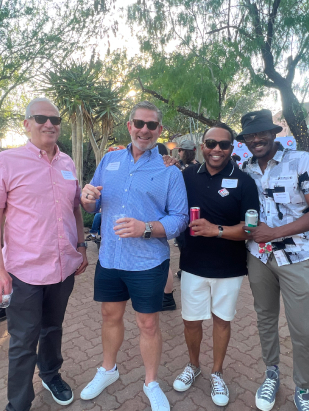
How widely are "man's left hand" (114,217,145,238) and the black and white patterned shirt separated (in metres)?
1.01

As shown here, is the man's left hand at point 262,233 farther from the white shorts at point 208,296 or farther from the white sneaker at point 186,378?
the white sneaker at point 186,378

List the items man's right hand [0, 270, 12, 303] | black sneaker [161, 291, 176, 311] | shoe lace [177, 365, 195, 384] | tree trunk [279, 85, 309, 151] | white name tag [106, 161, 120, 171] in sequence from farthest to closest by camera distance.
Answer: tree trunk [279, 85, 309, 151], black sneaker [161, 291, 176, 311], shoe lace [177, 365, 195, 384], white name tag [106, 161, 120, 171], man's right hand [0, 270, 12, 303]

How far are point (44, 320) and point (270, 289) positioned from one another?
73.5 inches

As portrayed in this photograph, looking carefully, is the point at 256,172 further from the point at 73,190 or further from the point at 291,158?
the point at 73,190

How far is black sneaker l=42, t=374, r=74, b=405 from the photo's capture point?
98.4 inches

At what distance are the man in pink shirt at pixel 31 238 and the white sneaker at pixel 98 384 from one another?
1.50ft

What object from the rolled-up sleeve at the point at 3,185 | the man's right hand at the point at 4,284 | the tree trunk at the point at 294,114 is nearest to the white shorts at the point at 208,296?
the man's right hand at the point at 4,284

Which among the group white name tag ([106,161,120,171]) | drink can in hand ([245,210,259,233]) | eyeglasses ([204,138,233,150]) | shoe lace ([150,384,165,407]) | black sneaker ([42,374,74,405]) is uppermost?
eyeglasses ([204,138,233,150])

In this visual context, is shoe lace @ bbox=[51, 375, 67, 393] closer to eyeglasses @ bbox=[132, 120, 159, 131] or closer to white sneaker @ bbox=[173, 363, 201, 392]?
white sneaker @ bbox=[173, 363, 201, 392]

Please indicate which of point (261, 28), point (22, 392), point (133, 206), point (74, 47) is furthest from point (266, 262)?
point (74, 47)

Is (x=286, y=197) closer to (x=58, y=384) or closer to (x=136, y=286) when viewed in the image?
(x=136, y=286)

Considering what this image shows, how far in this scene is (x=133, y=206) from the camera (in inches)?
91.6

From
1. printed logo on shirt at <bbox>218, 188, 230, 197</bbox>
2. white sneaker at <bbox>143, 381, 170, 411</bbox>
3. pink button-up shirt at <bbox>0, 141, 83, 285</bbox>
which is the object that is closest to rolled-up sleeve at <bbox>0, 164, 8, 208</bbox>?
pink button-up shirt at <bbox>0, 141, 83, 285</bbox>

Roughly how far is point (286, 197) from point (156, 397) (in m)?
1.86
